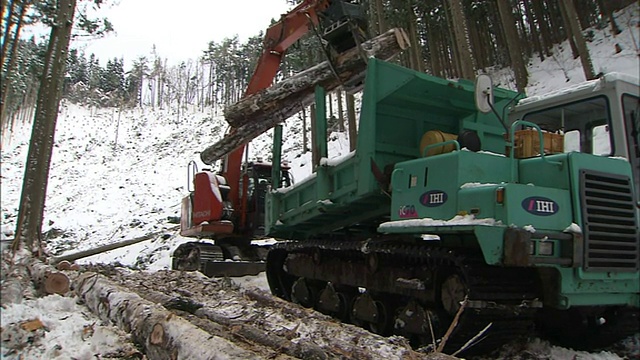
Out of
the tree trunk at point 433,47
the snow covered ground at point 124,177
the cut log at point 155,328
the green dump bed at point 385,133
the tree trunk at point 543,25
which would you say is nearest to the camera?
the cut log at point 155,328

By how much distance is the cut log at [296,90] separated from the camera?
6719 mm

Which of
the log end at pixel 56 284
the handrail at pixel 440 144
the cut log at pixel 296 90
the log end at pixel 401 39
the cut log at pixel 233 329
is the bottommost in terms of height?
the cut log at pixel 233 329

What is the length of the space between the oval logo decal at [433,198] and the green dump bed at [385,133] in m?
0.69

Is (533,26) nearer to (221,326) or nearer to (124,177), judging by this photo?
(221,326)

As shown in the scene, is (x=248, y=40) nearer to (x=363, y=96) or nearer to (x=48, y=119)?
(x=48, y=119)

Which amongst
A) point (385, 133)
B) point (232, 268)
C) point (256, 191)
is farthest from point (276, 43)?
point (385, 133)

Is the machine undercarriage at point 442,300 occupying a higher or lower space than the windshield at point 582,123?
lower

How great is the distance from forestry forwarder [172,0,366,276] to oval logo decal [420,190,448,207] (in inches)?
176

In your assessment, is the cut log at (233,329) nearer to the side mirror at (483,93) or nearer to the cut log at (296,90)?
the side mirror at (483,93)

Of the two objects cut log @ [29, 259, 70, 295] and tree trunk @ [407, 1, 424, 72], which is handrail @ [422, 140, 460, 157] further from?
tree trunk @ [407, 1, 424, 72]

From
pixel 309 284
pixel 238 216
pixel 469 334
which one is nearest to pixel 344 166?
pixel 309 284

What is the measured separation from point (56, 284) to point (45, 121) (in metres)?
7.64

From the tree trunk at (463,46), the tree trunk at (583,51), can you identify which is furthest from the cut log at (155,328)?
the tree trunk at (583,51)

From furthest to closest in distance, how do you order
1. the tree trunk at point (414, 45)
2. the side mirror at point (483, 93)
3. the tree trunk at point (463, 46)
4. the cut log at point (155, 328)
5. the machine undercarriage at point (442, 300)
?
the tree trunk at point (414, 45) → the tree trunk at point (463, 46) → the side mirror at point (483, 93) → the machine undercarriage at point (442, 300) → the cut log at point (155, 328)
